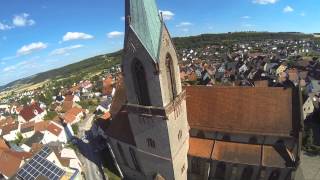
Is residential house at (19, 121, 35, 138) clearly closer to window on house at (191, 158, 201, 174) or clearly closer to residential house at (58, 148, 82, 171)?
residential house at (58, 148, 82, 171)

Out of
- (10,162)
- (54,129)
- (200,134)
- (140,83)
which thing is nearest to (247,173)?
(200,134)

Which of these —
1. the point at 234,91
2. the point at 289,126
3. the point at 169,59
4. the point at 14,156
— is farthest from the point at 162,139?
the point at 14,156

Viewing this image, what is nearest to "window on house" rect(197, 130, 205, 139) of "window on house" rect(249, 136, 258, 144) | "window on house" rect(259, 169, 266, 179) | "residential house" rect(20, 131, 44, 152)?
"window on house" rect(249, 136, 258, 144)

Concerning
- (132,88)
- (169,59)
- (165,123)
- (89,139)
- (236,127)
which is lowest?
(89,139)

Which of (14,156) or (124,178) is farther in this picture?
(14,156)

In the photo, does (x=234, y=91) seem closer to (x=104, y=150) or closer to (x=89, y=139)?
(x=104, y=150)
